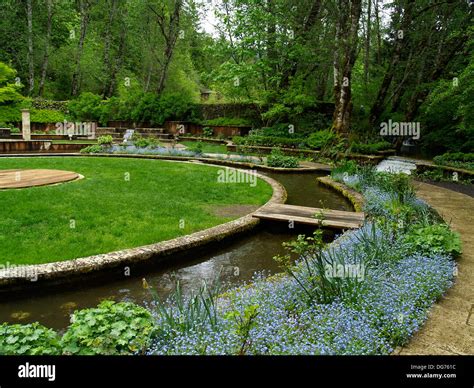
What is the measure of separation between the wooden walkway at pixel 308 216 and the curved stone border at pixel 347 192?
34.8 inches

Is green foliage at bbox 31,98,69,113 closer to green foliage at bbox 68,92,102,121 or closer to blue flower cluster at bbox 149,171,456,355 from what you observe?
green foliage at bbox 68,92,102,121

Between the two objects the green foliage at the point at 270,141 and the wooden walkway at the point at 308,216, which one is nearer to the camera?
the wooden walkway at the point at 308,216

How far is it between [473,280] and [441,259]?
381 millimetres

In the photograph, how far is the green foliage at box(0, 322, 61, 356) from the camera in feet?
8.54

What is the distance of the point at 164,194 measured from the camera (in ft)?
29.9

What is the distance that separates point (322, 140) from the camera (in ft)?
57.7

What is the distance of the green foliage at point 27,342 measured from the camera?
2604mm

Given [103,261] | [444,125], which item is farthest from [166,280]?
[444,125]

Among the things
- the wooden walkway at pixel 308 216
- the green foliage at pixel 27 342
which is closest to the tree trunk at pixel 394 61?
the wooden walkway at pixel 308 216

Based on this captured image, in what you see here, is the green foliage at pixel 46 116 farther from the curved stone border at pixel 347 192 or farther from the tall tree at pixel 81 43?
the curved stone border at pixel 347 192

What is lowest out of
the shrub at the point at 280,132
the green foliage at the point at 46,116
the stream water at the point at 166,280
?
the stream water at the point at 166,280

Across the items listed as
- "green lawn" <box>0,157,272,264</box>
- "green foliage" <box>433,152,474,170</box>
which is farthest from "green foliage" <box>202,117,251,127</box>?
"green lawn" <box>0,157,272,264</box>

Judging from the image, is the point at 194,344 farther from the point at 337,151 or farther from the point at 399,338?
the point at 337,151

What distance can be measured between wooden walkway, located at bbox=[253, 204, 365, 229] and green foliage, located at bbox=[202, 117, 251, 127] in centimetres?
1691
